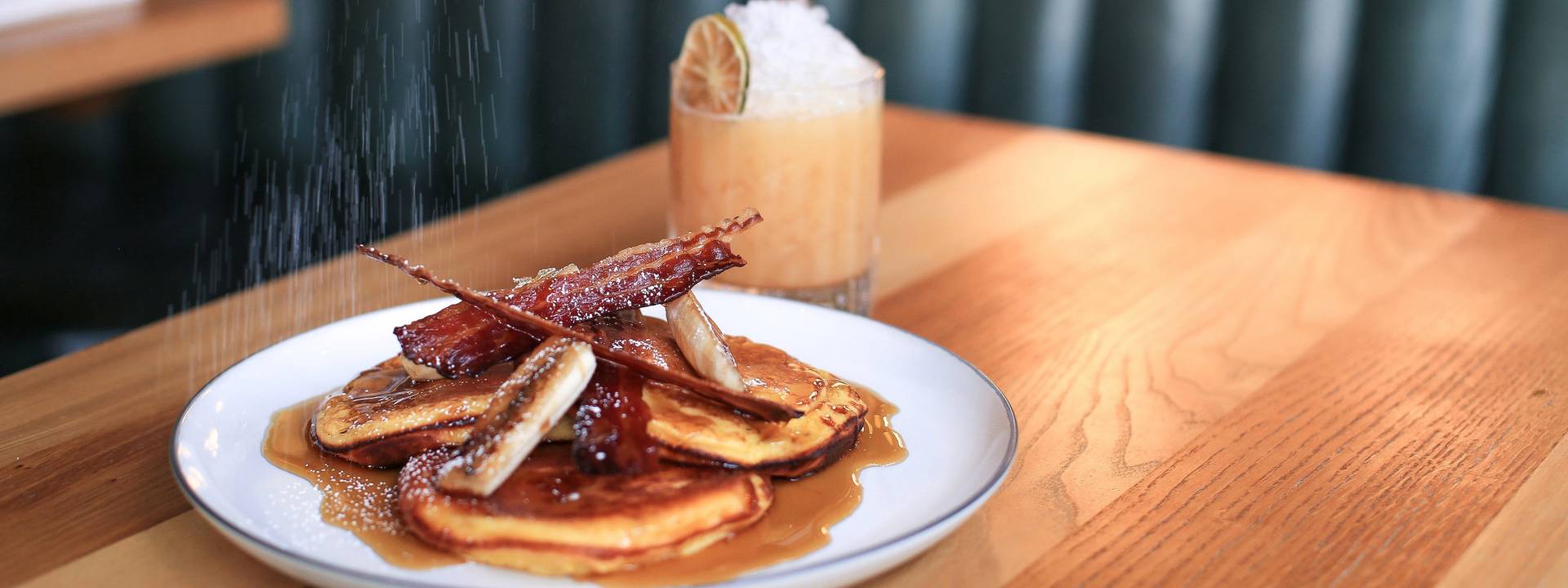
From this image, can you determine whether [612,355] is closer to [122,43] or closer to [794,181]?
[794,181]

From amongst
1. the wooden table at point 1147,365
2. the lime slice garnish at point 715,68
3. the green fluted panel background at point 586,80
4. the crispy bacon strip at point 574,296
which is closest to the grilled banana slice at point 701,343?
the crispy bacon strip at point 574,296

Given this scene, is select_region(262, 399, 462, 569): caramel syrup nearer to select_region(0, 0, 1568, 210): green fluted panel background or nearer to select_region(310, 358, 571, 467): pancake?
select_region(310, 358, 571, 467): pancake

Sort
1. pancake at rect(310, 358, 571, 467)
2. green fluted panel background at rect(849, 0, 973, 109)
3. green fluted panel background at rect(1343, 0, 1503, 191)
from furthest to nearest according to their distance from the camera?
green fluted panel background at rect(849, 0, 973, 109), green fluted panel background at rect(1343, 0, 1503, 191), pancake at rect(310, 358, 571, 467)

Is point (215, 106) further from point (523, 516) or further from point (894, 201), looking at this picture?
point (523, 516)


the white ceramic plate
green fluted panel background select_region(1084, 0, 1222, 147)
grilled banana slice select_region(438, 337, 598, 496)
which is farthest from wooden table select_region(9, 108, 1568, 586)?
green fluted panel background select_region(1084, 0, 1222, 147)

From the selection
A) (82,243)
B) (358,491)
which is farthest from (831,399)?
(82,243)

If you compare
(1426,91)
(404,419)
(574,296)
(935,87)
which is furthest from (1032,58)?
(404,419)
